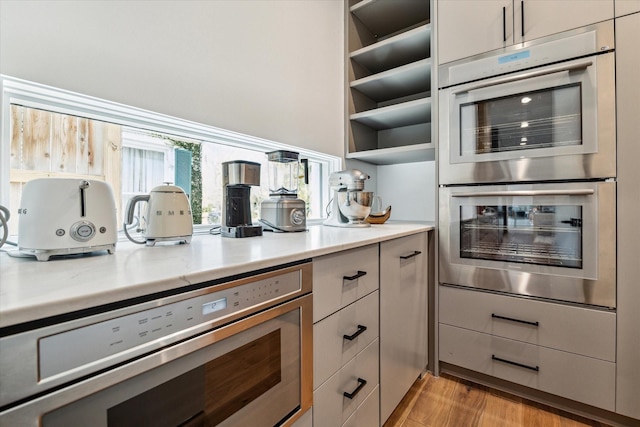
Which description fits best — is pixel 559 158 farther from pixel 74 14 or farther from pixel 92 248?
pixel 74 14

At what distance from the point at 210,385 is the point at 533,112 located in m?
1.88

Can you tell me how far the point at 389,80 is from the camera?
217cm

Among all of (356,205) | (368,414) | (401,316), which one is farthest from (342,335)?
(356,205)

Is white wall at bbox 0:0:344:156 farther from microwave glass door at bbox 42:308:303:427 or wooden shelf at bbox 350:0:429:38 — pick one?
microwave glass door at bbox 42:308:303:427

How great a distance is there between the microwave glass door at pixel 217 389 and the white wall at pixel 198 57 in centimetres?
98

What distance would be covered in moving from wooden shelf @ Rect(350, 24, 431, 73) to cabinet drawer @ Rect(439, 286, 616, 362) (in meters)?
1.65

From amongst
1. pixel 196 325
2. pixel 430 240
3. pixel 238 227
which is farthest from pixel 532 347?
pixel 196 325

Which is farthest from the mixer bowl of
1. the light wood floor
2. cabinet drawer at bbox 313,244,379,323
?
the light wood floor

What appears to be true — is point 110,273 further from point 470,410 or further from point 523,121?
point 523,121

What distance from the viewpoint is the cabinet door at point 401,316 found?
132 centimetres

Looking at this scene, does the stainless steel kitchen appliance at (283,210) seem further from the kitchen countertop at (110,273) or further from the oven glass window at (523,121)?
the oven glass window at (523,121)

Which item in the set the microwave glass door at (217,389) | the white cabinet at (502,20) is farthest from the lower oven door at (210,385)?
the white cabinet at (502,20)

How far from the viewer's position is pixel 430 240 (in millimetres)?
1871

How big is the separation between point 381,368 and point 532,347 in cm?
88
